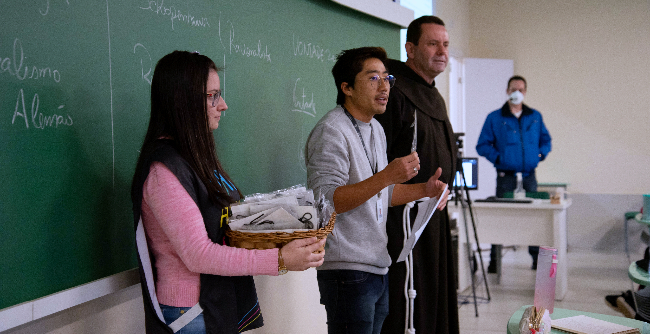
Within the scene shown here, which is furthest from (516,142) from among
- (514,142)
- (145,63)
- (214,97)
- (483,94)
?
(214,97)

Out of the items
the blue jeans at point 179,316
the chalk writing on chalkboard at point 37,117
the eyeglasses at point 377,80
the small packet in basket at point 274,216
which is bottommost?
the blue jeans at point 179,316

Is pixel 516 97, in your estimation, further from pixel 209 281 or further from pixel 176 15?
pixel 209 281

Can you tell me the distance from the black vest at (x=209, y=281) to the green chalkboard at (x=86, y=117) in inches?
10.0

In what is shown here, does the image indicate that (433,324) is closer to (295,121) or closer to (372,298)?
(372,298)

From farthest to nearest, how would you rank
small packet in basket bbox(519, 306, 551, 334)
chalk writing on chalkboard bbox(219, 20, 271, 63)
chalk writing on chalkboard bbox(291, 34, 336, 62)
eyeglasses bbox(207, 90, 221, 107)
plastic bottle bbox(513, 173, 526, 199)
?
plastic bottle bbox(513, 173, 526, 199) → chalk writing on chalkboard bbox(291, 34, 336, 62) → chalk writing on chalkboard bbox(219, 20, 271, 63) → small packet in basket bbox(519, 306, 551, 334) → eyeglasses bbox(207, 90, 221, 107)

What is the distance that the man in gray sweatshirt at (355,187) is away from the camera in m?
1.62

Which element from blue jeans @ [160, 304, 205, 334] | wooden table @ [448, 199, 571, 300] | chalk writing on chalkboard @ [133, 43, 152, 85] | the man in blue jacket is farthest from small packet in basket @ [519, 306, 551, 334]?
the man in blue jacket

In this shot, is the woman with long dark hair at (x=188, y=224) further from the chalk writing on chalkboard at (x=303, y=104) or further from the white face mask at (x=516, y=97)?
the white face mask at (x=516, y=97)

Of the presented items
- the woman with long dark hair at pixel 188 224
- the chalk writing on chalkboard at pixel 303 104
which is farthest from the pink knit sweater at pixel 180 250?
the chalk writing on chalkboard at pixel 303 104

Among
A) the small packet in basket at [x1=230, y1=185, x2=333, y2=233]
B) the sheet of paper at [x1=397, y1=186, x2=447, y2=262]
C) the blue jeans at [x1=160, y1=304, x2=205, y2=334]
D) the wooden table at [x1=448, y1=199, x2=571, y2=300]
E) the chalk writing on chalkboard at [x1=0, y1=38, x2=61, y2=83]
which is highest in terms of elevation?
the chalk writing on chalkboard at [x1=0, y1=38, x2=61, y2=83]

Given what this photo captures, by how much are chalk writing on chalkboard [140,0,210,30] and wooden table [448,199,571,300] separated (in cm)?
323

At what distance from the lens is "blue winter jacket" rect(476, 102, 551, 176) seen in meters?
5.41

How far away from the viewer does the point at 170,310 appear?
4.15ft

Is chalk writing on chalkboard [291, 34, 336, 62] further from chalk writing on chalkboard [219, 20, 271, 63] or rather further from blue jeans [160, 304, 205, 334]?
blue jeans [160, 304, 205, 334]
